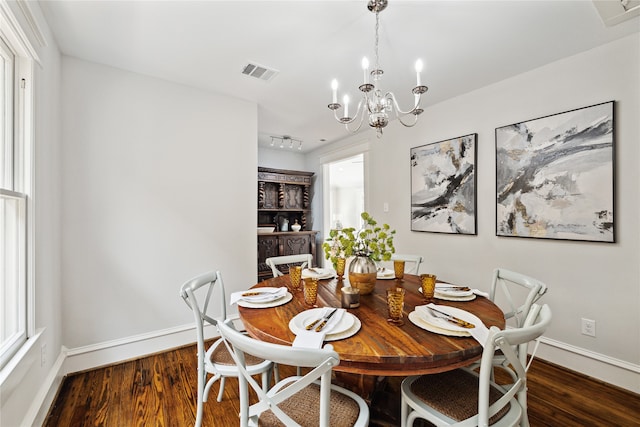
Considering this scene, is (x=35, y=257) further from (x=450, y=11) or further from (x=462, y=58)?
(x=462, y=58)

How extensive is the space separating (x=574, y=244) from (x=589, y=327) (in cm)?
63

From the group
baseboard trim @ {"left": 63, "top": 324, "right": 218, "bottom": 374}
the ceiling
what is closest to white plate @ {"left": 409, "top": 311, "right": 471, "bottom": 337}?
the ceiling

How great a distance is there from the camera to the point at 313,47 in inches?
81.9

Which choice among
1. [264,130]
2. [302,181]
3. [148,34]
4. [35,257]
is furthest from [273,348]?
[302,181]

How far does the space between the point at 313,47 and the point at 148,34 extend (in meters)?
1.15

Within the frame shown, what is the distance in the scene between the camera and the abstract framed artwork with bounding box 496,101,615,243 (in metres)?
2.04

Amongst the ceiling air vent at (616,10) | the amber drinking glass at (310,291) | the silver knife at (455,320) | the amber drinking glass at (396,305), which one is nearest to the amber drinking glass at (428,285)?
the silver knife at (455,320)

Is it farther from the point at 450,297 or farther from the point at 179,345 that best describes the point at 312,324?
the point at 179,345

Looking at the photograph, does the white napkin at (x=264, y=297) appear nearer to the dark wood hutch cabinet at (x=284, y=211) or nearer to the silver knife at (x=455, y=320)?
the silver knife at (x=455, y=320)

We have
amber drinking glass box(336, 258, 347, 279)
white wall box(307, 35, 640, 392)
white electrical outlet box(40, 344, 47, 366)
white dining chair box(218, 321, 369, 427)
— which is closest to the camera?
white dining chair box(218, 321, 369, 427)

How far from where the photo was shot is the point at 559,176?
7.34ft

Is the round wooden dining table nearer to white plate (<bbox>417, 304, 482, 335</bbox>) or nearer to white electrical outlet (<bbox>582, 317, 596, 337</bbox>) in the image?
white plate (<bbox>417, 304, 482, 335</bbox>)

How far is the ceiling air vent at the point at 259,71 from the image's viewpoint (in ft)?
7.74

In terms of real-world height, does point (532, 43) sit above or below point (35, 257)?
above
